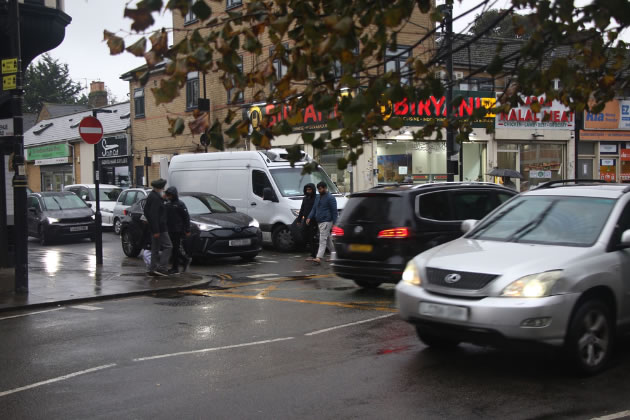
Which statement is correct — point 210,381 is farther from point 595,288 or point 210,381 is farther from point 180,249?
point 180,249

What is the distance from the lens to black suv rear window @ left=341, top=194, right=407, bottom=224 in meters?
10.2

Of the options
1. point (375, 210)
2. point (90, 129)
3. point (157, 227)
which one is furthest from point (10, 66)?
point (375, 210)

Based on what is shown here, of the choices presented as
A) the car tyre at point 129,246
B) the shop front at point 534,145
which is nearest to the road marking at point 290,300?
the car tyre at point 129,246

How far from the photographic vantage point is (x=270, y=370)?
20.9 ft

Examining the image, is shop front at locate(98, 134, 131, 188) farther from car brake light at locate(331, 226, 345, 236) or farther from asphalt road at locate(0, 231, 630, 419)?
asphalt road at locate(0, 231, 630, 419)

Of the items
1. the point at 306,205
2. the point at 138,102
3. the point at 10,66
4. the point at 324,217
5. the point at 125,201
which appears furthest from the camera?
the point at 138,102

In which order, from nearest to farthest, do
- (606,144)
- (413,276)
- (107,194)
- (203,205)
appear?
(413,276), (203,205), (107,194), (606,144)

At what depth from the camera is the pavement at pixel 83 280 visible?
10961 mm

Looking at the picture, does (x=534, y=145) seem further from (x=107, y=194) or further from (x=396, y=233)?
(x=396, y=233)

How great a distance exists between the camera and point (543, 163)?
101ft

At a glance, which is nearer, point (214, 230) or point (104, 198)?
point (214, 230)

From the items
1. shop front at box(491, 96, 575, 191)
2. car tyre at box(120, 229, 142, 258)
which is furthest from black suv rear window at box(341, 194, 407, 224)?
shop front at box(491, 96, 575, 191)

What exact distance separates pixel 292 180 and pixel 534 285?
42.5 ft

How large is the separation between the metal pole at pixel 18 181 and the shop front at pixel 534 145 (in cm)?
2197
